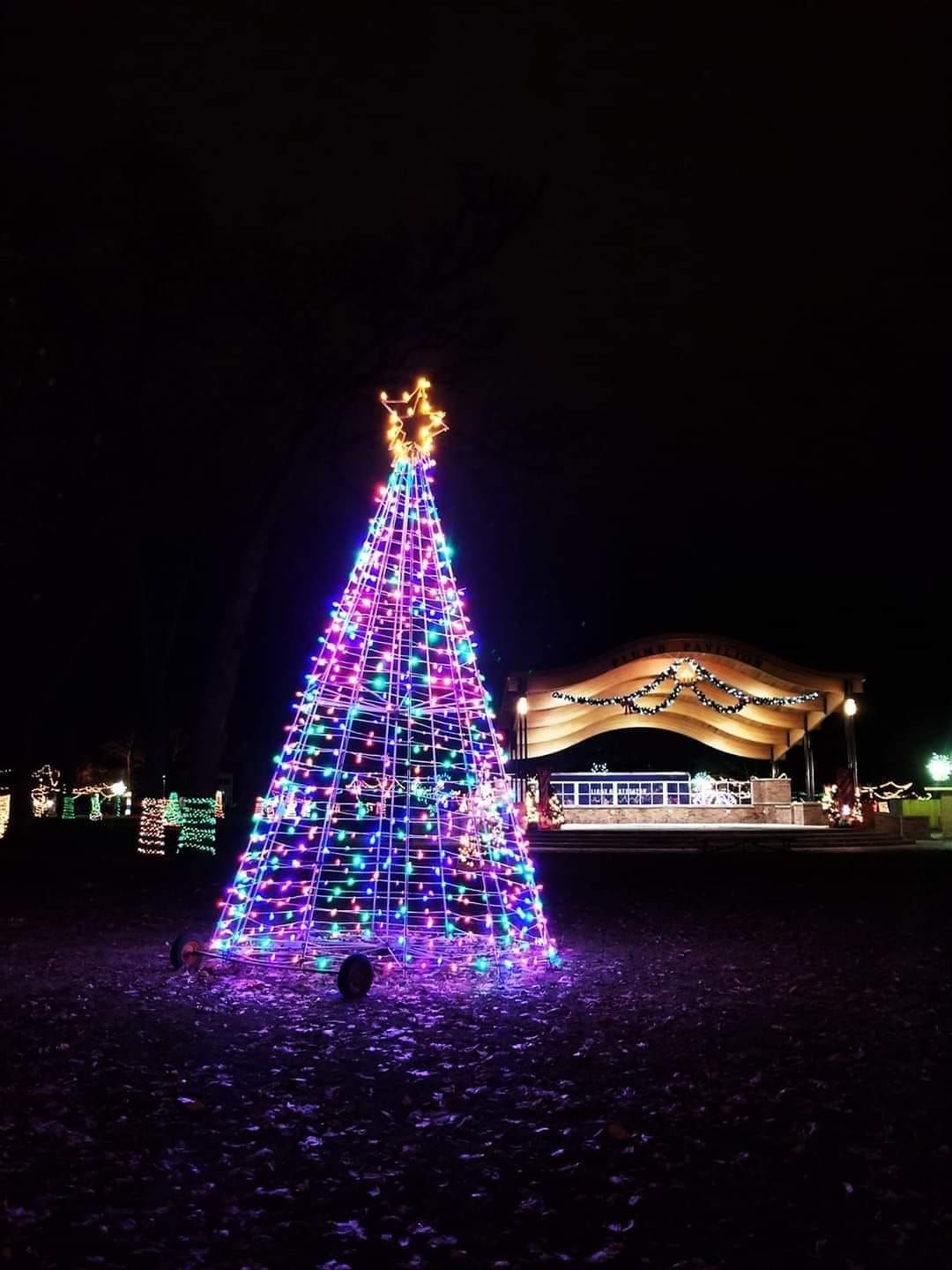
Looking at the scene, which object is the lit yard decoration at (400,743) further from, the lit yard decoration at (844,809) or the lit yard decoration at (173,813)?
the lit yard decoration at (844,809)

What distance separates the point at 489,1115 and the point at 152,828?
778 inches

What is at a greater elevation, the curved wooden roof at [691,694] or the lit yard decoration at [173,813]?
the curved wooden roof at [691,694]

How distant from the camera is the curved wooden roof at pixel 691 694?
2731 cm

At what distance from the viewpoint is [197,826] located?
24125 millimetres

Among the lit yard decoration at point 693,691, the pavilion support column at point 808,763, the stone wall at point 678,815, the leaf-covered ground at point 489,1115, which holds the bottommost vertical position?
the leaf-covered ground at point 489,1115

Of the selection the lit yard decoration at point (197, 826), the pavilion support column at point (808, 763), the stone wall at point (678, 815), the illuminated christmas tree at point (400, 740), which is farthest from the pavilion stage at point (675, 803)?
the illuminated christmas tree at point (400, 740)

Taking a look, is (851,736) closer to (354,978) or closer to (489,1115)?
(354,978)

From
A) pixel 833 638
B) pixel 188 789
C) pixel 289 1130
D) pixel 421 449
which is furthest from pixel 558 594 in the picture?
pixel 289 1130

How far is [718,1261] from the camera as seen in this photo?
3701mm

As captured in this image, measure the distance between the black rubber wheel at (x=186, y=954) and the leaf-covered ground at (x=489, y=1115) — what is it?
0.18 m

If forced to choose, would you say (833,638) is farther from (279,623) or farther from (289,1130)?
(289,1130)

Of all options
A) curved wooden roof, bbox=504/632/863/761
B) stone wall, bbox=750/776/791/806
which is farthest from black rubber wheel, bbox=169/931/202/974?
stone wall, bbox=750/776/791/806

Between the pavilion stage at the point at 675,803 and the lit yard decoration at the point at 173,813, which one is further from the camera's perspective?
the pavilion stage at the point at 675,803

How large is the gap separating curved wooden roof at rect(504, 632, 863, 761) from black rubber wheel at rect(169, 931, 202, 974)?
1853 centimetres
